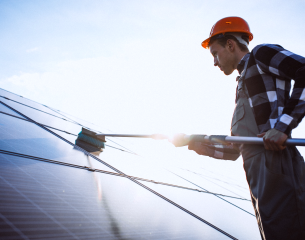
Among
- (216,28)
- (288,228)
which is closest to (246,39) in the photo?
(216,28)

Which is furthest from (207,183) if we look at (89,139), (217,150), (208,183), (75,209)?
(75,209)

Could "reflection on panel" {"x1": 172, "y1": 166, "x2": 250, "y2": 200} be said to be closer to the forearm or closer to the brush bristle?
the brush bristle

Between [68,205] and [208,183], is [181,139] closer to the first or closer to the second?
[68,205]

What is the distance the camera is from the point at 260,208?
1.46 metres

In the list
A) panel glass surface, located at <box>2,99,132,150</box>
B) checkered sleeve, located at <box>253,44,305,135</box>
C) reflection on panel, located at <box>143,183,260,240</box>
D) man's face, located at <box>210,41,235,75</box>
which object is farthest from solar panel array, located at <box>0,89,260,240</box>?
man's face, located at <box>210,41,235,75</box>

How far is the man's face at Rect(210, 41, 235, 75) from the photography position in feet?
7.31

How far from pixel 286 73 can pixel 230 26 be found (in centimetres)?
118

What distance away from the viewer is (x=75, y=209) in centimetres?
92

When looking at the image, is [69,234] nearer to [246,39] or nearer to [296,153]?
[296,153]

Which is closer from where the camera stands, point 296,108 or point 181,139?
point 296,108

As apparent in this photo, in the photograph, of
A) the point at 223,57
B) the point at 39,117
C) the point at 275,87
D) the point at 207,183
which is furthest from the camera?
the point at 207,183

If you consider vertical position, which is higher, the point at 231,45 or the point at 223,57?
the point at 231,45

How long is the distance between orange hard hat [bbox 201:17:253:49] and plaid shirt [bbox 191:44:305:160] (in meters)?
0.73

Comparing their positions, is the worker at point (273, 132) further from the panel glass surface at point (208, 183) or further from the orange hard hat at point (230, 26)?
the panel glass surface at point (208, 183)
